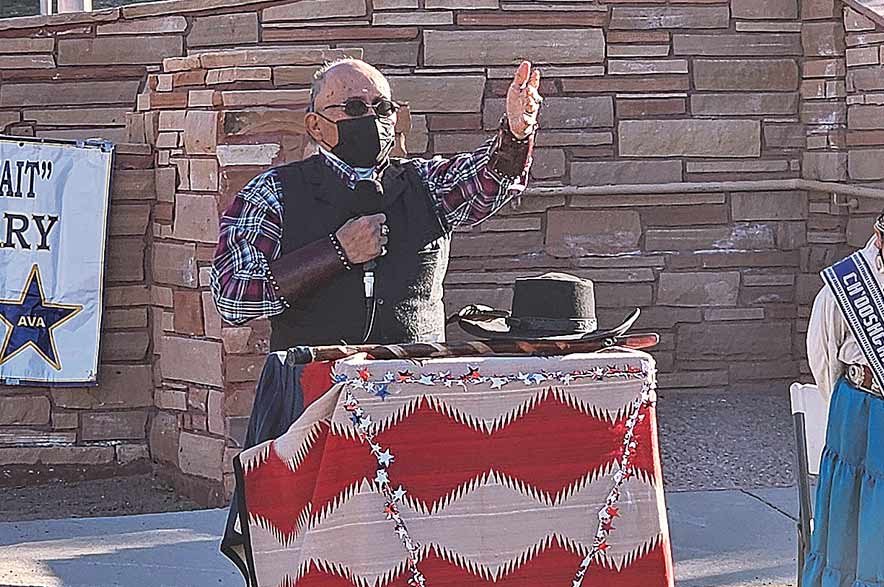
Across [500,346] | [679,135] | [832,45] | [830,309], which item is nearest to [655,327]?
[679,135]

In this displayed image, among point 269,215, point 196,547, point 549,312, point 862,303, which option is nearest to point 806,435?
point 862,303

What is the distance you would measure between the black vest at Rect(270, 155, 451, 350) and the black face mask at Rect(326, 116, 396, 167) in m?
0.07

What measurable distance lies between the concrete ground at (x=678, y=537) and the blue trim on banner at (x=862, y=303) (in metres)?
1.53

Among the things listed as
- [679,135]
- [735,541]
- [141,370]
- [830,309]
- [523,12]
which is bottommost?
[735,541]

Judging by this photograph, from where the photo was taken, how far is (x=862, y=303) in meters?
3.66

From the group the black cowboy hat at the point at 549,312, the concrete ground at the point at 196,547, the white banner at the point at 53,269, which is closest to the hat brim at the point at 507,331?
the black cowboy hat at the point at 549,312

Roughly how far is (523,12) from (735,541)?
3.07 metres

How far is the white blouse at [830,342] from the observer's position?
3.74 meters

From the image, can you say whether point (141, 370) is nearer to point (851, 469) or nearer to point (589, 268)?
point (589, 268)

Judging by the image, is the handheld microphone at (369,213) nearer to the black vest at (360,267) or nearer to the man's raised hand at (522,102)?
the black vest at (360,267)

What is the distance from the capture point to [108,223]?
6.61 m

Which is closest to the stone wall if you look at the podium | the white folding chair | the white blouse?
the white folding chair

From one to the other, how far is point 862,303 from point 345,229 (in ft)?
4.16

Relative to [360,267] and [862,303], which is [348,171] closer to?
[360,267]
